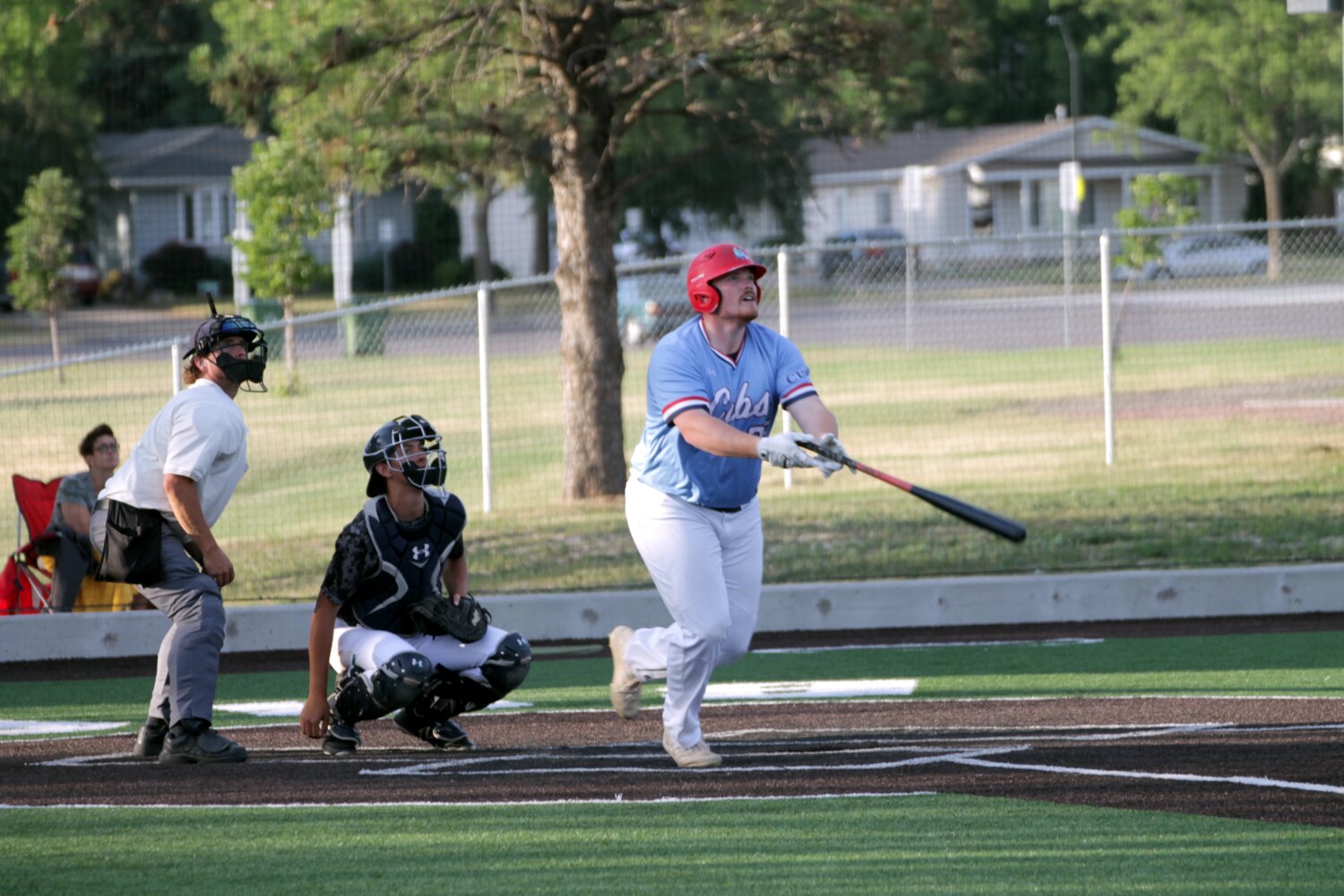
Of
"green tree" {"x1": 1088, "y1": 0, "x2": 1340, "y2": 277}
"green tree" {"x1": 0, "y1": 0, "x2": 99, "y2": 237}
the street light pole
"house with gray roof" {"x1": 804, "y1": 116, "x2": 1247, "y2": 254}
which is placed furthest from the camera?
"house with gray roof" {"x1": 804, "y1": 116, "x2": 1247, "y2": 254}

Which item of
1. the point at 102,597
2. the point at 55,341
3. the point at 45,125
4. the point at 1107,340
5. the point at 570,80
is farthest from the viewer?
the point at 45,125

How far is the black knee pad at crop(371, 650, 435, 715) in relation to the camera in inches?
272

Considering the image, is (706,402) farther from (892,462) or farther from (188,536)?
(892,462)

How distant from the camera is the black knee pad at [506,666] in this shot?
23.5ft

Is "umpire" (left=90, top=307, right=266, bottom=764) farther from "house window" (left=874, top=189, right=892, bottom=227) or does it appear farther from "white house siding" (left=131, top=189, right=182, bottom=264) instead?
"house window" (left=874, top=189, right=892, bottom=227)

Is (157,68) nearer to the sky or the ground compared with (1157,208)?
nearer to the sky

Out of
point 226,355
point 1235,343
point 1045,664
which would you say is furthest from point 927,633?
point 1235,343

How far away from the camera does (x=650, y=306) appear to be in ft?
93.7

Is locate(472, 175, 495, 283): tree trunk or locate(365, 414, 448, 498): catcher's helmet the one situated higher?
locate(472, 175, 495, 283): tree trunk

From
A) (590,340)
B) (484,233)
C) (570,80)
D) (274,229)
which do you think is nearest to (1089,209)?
(274,229)

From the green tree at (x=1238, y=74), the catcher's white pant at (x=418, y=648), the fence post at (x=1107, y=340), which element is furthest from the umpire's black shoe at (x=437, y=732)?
the green tree at (x=1238, y=74)

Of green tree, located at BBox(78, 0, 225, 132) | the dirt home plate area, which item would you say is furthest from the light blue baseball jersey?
green tree, located at BBox(78, 0, 225, 132)

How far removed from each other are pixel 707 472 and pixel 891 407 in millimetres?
Result: 14747

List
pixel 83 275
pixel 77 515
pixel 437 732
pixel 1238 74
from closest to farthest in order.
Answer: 1. pixel 437 732
2. pixel 77 515
3. pixel 83 275
4. pixel 1238 74
